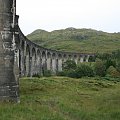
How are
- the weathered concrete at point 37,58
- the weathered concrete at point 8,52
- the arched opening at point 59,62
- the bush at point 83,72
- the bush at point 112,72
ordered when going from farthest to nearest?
the arched opening at point 59,62
the bush at point 112,72
the bush at point 83,72
the weathered concrete at point 37,58
the weathered concrete at point 8,52

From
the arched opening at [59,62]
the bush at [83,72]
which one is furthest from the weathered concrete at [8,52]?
the arched opening at [59,62]

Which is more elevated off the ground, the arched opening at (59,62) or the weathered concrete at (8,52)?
the weathered concrete at (8,52)

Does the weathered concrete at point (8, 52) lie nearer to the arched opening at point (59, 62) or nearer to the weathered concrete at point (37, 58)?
the weathered concrete at point (37, 58)

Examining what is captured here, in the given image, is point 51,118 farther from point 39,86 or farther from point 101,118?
point 39,86

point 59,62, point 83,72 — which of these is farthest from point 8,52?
point 59,62

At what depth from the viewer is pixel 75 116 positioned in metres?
20.2

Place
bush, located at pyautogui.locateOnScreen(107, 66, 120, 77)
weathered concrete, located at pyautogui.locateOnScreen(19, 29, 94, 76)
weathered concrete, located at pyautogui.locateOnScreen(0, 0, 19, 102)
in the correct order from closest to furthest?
weathered concrete, located at pyautogui.locateOnScreen(0, 0, 19, 102) < weathered concrete, located at pyautogui.locateOnScreen(19, 29, 94, 76) < bush, located at pyautogui.locateOnScreen(107, 66, 120, 77)

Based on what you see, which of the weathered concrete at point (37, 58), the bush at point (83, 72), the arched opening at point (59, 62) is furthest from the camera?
the arched opening at point (59, 62)

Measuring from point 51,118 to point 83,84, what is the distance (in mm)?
28781

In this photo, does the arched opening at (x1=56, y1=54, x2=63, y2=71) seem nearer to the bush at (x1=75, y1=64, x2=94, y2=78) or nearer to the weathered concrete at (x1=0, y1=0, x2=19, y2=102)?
the bush at (x1=75, y1=64, x2=94, y2=78)

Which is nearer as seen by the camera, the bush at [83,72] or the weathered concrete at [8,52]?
the weathered concrete at [8,52]

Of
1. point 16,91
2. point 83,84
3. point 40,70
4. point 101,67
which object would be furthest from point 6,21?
point 40,70

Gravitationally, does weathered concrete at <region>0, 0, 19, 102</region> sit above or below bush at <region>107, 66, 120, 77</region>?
above

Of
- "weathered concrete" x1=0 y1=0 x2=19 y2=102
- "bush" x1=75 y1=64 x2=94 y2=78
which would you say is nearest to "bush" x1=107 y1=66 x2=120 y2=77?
"bush" x1=75 y1=64 x2=94 y2=78
